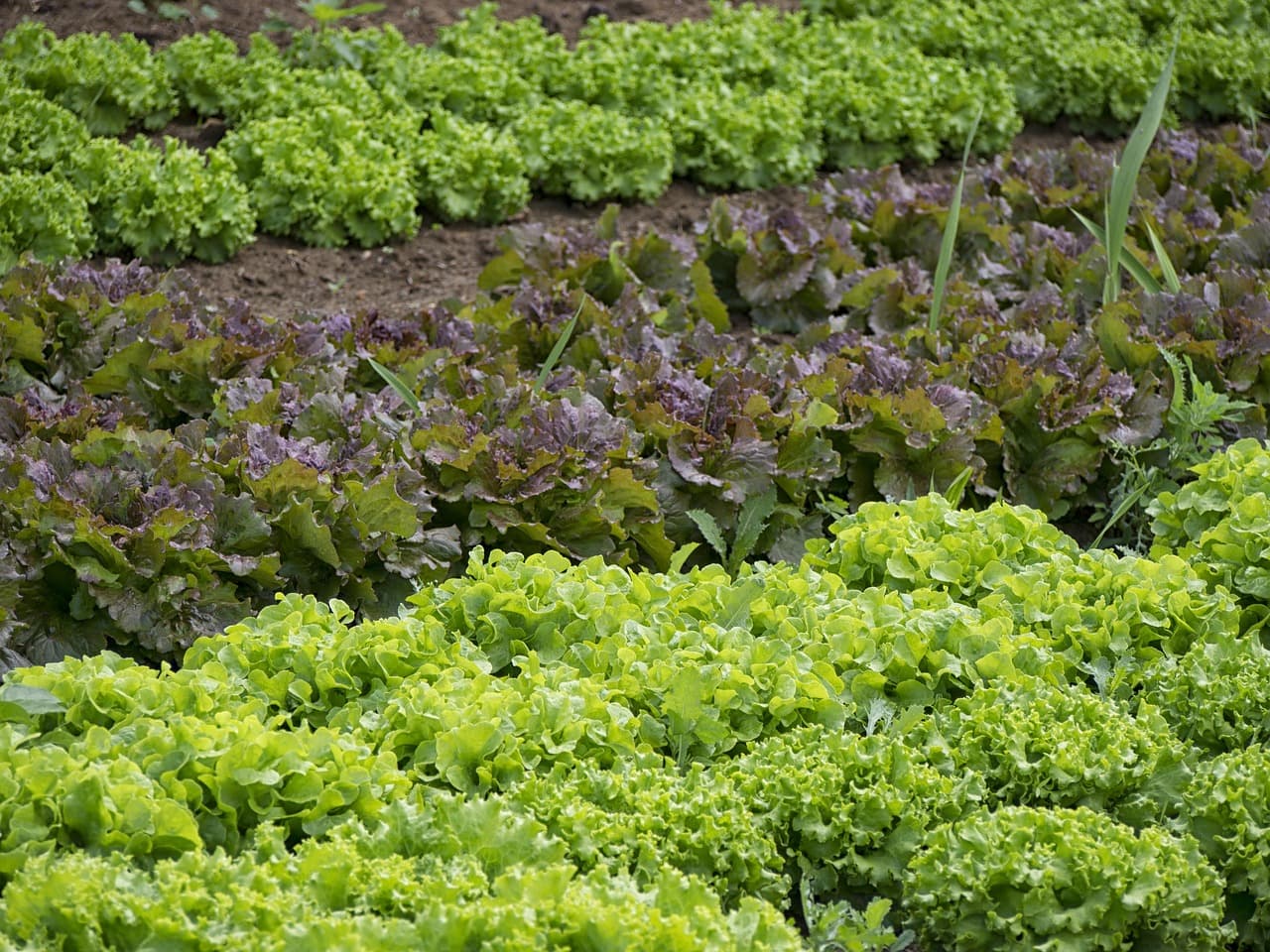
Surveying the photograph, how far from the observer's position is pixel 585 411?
449 cm

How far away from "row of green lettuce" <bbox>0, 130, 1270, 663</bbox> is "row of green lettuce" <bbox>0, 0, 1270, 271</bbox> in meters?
0.96

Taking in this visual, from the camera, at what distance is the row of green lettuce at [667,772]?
2.56m

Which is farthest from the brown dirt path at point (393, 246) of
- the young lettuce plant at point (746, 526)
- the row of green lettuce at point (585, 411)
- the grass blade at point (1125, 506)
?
the grass blade at point (1125, 506)

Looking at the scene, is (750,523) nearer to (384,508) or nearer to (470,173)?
(384,508)

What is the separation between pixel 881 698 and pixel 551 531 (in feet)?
4.50

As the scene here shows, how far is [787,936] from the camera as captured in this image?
2602mm

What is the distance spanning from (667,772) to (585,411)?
1.68m

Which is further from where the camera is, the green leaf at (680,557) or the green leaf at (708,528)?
the green leaf at (708,528)

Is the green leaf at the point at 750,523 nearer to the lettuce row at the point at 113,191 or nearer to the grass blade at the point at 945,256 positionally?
the grass blade at the point at 945,256

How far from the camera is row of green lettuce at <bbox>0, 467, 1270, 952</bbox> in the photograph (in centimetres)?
256

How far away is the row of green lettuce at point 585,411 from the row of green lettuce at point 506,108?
958 mm

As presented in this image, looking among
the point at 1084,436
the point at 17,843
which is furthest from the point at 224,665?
the point at 1084,436

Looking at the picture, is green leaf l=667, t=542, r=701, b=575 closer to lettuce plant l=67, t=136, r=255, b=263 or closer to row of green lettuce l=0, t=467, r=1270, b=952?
row of green lettuce l=0, t=467, r=1270, b=952

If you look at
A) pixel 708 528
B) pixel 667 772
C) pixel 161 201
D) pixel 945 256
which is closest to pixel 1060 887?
pixel 667 772
